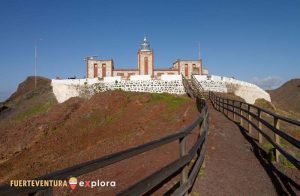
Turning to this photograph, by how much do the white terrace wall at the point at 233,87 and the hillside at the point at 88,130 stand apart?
16.5 metres

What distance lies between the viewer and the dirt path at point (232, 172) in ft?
21.4

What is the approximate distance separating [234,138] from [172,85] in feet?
111

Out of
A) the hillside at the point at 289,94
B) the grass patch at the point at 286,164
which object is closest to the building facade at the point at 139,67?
the hillside at the point at 289,94

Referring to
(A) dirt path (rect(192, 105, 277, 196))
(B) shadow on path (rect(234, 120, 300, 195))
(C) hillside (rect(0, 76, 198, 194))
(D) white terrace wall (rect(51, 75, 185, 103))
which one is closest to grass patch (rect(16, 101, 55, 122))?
(D) white terrace wall (rect(51, 75, 185, 103))

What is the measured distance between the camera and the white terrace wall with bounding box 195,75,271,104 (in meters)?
47.5

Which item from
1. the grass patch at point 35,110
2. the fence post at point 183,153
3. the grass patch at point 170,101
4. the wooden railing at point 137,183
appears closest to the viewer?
the wooden railing at point 137,183

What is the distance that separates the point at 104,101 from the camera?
106 ft

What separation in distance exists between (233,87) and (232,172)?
43.3m

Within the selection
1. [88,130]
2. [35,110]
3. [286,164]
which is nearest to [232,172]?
[286,164]

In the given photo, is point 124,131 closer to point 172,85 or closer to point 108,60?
point 172,85

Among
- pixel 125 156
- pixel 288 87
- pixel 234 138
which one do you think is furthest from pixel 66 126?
pixel 288 87

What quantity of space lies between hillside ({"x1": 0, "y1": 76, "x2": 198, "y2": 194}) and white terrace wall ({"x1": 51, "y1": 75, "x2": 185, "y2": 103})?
406 inches

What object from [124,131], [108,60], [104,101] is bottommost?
[124,131]

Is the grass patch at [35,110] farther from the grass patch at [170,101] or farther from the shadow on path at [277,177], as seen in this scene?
the shadow on path at [277,177]
